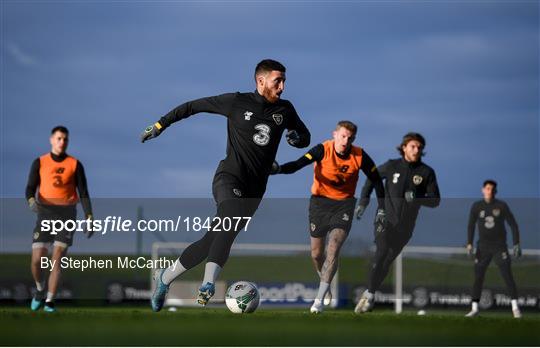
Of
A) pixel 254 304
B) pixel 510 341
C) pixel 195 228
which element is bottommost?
pixel 510 341

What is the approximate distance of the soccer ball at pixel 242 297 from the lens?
33.6 ft

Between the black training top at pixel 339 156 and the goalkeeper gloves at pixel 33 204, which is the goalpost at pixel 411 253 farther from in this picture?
the goalkeeper gloves at pixel 33 204

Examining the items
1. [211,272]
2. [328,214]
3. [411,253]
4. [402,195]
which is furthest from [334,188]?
[411,253]

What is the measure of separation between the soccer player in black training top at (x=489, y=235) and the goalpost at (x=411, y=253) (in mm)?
2603

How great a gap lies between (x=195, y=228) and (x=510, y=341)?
523 centimetres

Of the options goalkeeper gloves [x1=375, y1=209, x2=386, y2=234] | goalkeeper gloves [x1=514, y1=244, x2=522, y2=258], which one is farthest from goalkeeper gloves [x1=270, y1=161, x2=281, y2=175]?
→ goalkeeper gloves [x1=514, y1=244, x2=522, y2=258]

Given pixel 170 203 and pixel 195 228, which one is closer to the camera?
pixel 195 228

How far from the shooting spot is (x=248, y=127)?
→ 9453 mm

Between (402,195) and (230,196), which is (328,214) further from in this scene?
(230,196)

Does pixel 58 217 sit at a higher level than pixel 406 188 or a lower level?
lower

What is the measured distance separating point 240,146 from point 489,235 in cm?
790

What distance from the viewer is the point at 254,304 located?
33.8 feet

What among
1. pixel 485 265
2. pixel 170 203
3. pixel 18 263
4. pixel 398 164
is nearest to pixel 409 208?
pixel 398 164

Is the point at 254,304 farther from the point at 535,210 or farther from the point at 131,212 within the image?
the point at 535,210
